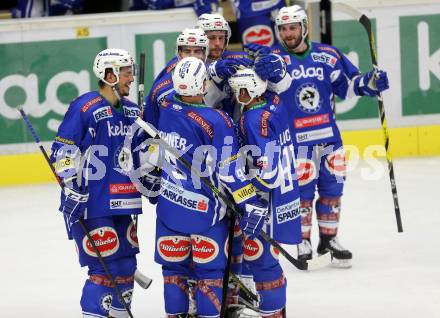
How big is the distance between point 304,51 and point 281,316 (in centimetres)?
191

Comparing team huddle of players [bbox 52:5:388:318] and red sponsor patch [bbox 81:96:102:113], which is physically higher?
red sponsor patch [bbox 81:96:102:113]

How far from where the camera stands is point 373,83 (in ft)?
22.0

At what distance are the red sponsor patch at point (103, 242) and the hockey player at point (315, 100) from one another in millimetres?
1669

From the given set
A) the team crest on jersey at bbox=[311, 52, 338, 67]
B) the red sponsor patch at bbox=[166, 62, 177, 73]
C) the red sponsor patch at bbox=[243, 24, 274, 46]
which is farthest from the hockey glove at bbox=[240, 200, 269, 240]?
the red sponsor patch at bbox=[243, 24, 274, 46]

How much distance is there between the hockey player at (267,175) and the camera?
544 centimetres

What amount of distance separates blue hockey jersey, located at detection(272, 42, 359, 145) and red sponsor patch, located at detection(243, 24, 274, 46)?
2.92 meters

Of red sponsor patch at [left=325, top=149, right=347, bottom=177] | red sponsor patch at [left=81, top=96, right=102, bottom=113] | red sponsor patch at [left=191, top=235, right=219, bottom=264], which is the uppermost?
red sponsor patch at [left=81, top=96, right=102, bottom=113]

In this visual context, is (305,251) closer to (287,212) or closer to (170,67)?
(287,212)

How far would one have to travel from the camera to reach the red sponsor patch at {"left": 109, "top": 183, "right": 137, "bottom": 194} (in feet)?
17.9

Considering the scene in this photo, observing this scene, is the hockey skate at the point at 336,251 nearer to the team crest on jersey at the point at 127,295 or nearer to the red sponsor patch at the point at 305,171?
the red sponsor patch at the point at 305,171

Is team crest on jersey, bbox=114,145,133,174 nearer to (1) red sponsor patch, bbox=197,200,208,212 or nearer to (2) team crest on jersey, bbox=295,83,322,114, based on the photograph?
(1) red sponsor patch, bbox=197,200,208,212

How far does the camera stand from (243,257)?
562 cm

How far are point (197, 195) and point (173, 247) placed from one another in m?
0.27

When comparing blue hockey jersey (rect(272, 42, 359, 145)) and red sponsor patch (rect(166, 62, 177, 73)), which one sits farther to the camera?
blue hockey jersey (rect(272, 42, 359, 145))
